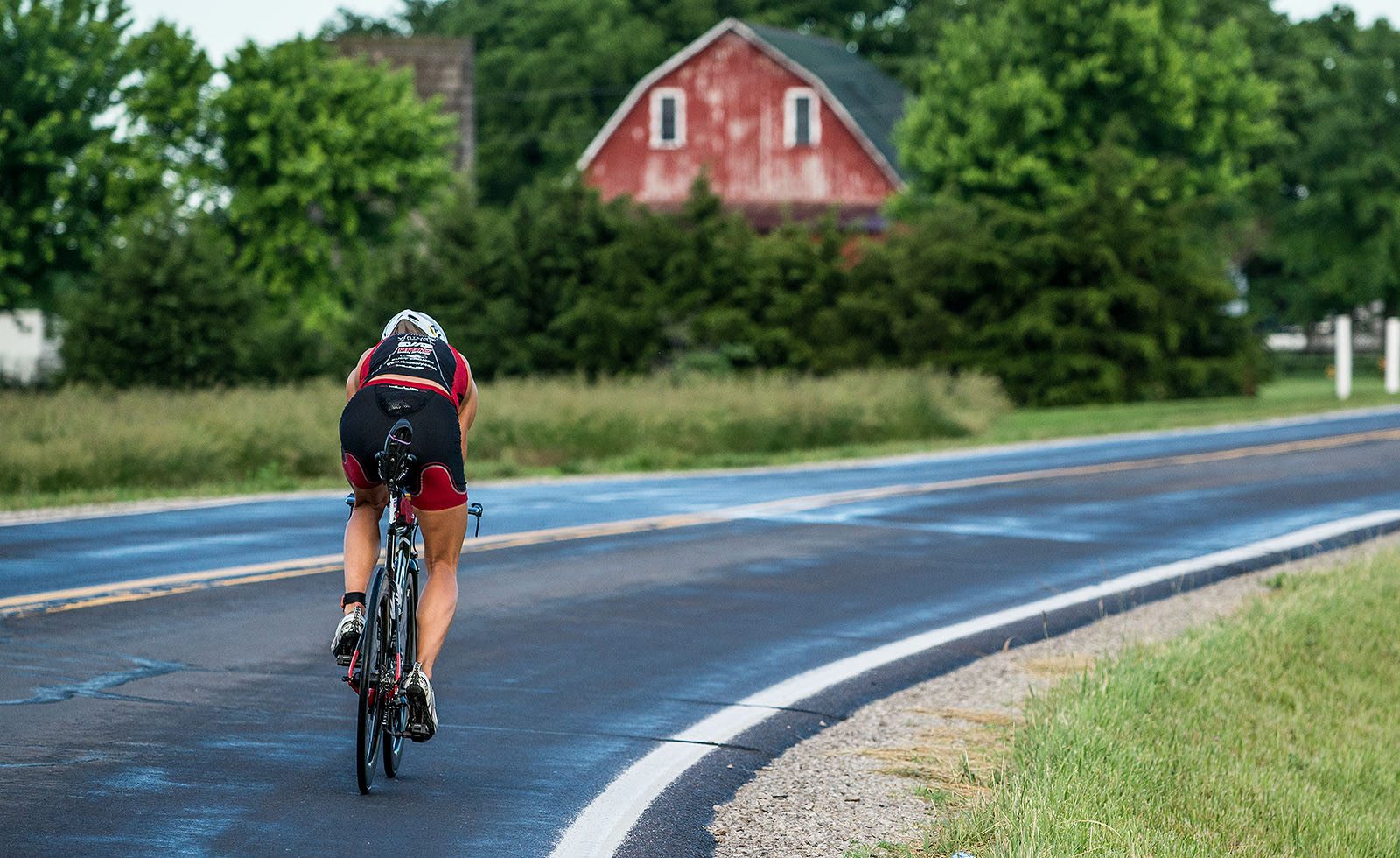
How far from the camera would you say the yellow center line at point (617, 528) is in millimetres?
11008

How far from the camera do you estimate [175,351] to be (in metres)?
33.2

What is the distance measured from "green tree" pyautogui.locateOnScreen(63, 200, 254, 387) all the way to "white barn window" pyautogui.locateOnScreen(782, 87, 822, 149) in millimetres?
27042

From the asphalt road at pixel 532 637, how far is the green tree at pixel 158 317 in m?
15.4

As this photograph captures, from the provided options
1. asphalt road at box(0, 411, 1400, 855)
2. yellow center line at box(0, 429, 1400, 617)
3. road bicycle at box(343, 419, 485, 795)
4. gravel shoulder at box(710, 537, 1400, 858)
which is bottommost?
gravel shoulder at box(710, 537, 1400, 858)

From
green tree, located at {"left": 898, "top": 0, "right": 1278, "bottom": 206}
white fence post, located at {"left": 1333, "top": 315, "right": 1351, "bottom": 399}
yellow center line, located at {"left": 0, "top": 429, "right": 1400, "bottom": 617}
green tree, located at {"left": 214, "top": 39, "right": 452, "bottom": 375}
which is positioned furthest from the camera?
green tree, located at {"left": 898, "top": 0, "right": 1278, "bottom": 206}

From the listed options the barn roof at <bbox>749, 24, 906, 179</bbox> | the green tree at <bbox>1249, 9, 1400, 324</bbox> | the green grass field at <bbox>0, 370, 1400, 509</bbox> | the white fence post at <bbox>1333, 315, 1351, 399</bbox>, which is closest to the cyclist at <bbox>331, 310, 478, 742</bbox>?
the green grass field at <bbox>0, 370, 1400, 509</bbox>

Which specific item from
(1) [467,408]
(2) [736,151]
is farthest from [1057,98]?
(1) [467,408]

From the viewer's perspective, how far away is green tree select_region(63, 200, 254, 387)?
3309cm

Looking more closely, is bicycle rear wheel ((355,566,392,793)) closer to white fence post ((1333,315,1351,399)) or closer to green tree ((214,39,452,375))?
white fence post ((1333,315,1351,399))

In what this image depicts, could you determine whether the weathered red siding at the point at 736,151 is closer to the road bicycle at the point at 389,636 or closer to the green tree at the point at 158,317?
the green tree at the point at 158,317

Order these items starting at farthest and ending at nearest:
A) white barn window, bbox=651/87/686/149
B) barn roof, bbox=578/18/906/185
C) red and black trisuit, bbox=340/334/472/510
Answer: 1. white barn window, bbox=651/87/686/149
2. barn roof, bbox=578/18/906/185
3. red and black trisuit, bbox=340/334/472/510

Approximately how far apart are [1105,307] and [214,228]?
67.1 ft

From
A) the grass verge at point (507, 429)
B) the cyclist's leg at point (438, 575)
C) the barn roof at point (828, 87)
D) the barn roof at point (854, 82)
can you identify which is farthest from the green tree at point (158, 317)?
the cyclist's leg at point (438, 575)

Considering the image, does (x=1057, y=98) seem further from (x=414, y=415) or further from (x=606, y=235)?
(x=414, y=415)
